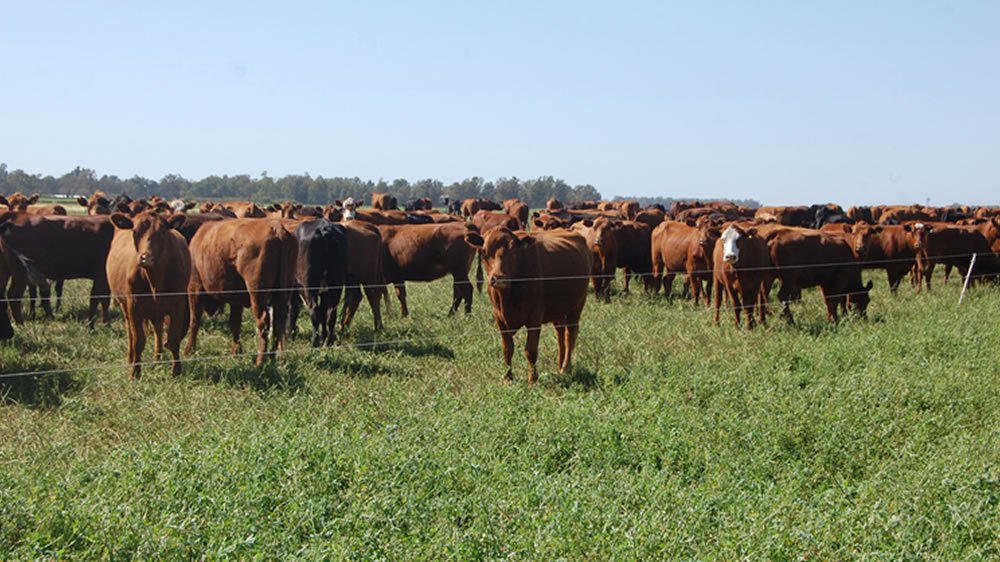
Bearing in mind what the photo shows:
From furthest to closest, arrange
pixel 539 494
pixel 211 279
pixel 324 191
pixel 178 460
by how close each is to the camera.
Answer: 1. pixel 324 191
2. pixel 211 279
3. pixel 178 460
4. pixel 539 494

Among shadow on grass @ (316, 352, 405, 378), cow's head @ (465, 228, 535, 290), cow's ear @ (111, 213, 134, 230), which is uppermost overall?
cow's ear @ (111, 213, 134, 230)

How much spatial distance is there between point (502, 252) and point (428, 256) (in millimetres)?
5117

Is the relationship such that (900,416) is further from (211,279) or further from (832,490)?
(211,279)

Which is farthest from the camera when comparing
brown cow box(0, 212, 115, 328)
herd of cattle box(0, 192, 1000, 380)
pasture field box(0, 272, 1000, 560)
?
Result: brown cow box(0, 212, 115, 328)

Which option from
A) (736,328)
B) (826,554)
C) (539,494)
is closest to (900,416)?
(826,554)

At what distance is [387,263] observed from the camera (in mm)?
13266

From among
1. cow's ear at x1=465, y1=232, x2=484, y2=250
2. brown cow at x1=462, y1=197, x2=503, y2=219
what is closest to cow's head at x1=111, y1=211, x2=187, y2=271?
cow's ear at x1=465, y1=232, x2=484, y2=250

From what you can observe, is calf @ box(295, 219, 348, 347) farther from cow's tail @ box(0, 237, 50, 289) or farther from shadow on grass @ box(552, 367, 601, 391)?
shadow on grass @ box(552, 367, 601, 391)

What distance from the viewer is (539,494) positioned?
15.9 feet

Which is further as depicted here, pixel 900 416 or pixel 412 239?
pixel 412 239

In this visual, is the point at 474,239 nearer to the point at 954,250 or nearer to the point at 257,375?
the point at 257,375

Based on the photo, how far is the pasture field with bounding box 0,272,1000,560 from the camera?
4.29 m

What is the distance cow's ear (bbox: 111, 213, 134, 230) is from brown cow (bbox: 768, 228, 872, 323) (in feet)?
30.7

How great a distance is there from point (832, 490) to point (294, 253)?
696cm
